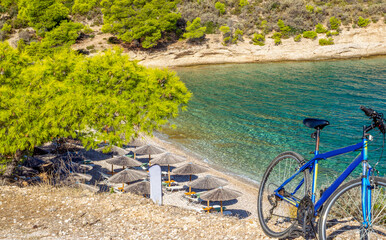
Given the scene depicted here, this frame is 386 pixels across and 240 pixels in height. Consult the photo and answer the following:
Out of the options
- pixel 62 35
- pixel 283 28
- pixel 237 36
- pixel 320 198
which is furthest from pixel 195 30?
pixel 320 198

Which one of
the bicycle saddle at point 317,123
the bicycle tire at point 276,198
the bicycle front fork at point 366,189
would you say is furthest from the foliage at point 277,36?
the bicycle front fork at point 366,189

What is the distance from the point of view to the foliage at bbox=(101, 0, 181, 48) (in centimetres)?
5904

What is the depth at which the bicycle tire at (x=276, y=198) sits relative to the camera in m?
5.09

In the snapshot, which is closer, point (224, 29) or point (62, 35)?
point (62, 35)

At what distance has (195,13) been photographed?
68.1 metres

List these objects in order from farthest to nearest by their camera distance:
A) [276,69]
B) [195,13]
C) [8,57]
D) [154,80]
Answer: [195,13] < [276,69] < [154,80] < [8,57]

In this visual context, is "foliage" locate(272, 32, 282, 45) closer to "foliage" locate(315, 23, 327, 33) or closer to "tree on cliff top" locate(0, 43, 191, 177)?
"foliage" locate(315, 23, 327, 33)

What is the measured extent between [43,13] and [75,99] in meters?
51.7

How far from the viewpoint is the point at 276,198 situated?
5.20 meters

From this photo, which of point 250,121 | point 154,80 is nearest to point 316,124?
point 154,80

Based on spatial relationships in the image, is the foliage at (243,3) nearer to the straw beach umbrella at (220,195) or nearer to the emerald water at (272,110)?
the emerald water at (272,110)

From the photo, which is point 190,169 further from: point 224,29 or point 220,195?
point 224,29

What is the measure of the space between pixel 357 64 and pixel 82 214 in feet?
190

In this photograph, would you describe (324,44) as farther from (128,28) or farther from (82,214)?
(82,214)
